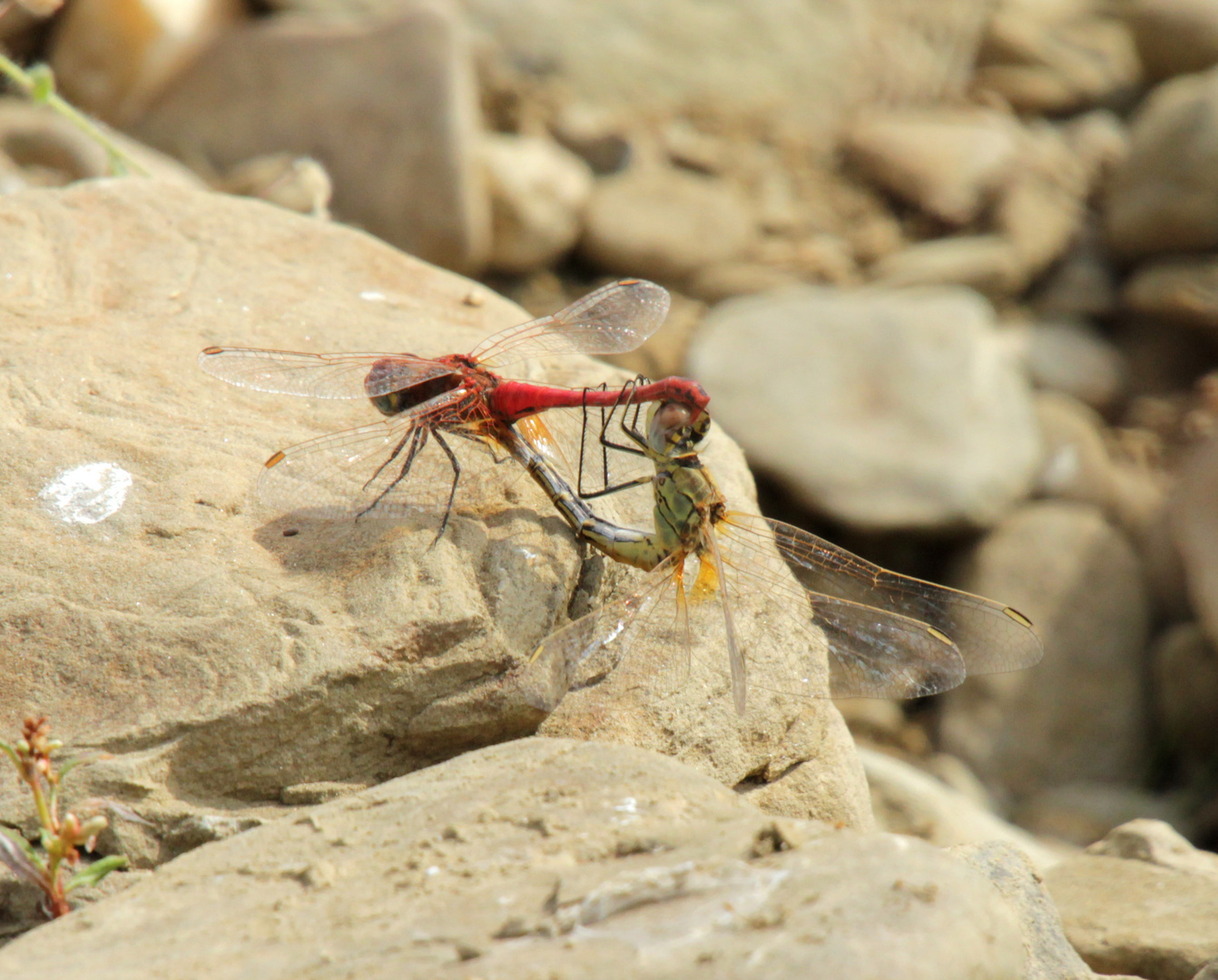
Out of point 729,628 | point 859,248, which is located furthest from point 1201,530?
point 729,628

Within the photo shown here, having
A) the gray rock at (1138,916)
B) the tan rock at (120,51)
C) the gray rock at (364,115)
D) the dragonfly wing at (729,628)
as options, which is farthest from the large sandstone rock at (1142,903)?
the tan rock at (120,51)

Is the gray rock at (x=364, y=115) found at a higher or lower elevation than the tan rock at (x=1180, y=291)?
higher

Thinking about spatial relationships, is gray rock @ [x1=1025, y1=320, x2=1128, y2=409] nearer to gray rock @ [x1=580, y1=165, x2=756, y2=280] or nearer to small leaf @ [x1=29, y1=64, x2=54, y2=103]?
gray rock @ [x1=580, y1=165, x2=756, y2=280]

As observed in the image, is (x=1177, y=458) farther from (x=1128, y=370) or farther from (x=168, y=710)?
(x=168, y=710)

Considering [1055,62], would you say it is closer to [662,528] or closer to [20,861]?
[662,528]

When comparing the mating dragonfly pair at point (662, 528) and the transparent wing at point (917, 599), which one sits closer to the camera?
the mating dragonfly pair at point (662, 528)

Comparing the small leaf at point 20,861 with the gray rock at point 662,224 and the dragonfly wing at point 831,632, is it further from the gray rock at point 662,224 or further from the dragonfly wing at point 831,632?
the gray rock at point 662,224
